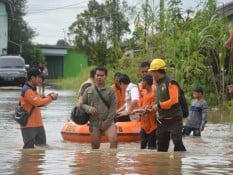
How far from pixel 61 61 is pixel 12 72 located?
44.8 m

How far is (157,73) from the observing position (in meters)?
10.2

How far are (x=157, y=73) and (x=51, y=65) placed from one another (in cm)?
7065

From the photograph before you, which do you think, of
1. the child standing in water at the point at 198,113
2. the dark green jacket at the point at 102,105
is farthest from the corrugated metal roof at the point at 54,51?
the dark green jacket at the point at 102,105

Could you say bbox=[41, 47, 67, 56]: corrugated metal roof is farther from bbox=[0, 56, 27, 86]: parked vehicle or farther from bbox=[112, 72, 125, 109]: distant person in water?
bbox=[112, 72, 125, 109]: distant person in water

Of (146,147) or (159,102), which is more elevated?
(159,102)

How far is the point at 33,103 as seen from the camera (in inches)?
427

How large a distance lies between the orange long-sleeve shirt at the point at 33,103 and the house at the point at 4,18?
171ft

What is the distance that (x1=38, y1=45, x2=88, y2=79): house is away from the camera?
7694cm

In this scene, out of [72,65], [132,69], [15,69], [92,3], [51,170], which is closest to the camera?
[51,170]

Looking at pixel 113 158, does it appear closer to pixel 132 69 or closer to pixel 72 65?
pixel 132 69

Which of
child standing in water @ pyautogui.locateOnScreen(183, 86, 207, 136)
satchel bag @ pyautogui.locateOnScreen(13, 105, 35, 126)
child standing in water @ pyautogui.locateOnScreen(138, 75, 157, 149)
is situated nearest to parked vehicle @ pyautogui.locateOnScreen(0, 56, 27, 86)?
child standing in water @ pyautogui.locateOnScreen(183, 86, 207, 136)

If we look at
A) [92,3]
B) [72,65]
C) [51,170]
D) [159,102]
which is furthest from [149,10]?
[72,65]

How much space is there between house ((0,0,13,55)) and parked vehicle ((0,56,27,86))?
26071mm

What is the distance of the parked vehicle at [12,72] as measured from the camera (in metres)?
35.3
